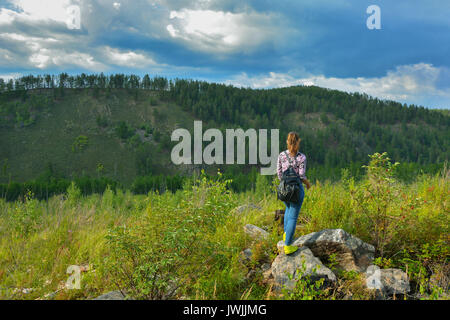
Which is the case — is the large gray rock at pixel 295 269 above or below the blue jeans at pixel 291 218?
below

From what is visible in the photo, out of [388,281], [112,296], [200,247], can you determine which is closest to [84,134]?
[112,296]

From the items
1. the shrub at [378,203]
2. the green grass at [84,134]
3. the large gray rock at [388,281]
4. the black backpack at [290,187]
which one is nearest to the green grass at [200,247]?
the shrub at [378,203]

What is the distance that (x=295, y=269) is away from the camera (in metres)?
4.30

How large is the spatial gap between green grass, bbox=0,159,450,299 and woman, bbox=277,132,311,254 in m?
0.53

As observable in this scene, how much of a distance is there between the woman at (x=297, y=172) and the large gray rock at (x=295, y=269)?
5.0 inches

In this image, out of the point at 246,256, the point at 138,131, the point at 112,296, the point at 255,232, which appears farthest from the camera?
the point at 138,131

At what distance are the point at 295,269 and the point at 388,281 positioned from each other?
138 centimetres

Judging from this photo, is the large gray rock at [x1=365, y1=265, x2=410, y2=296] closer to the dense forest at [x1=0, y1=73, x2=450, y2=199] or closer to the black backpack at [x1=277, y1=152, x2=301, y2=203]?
the black backpack at [x1=277, y1=152, x2=301, y2=203]

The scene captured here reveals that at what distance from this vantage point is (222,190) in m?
5.02

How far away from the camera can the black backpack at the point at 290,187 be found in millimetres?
4547

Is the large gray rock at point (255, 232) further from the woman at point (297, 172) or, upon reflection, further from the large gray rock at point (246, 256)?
the woman at point (297, 172)

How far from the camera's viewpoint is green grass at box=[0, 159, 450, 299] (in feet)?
13.1

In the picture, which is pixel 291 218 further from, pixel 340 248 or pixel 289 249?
pixel 340 248

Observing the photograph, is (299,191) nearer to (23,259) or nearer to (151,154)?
(23,259)
